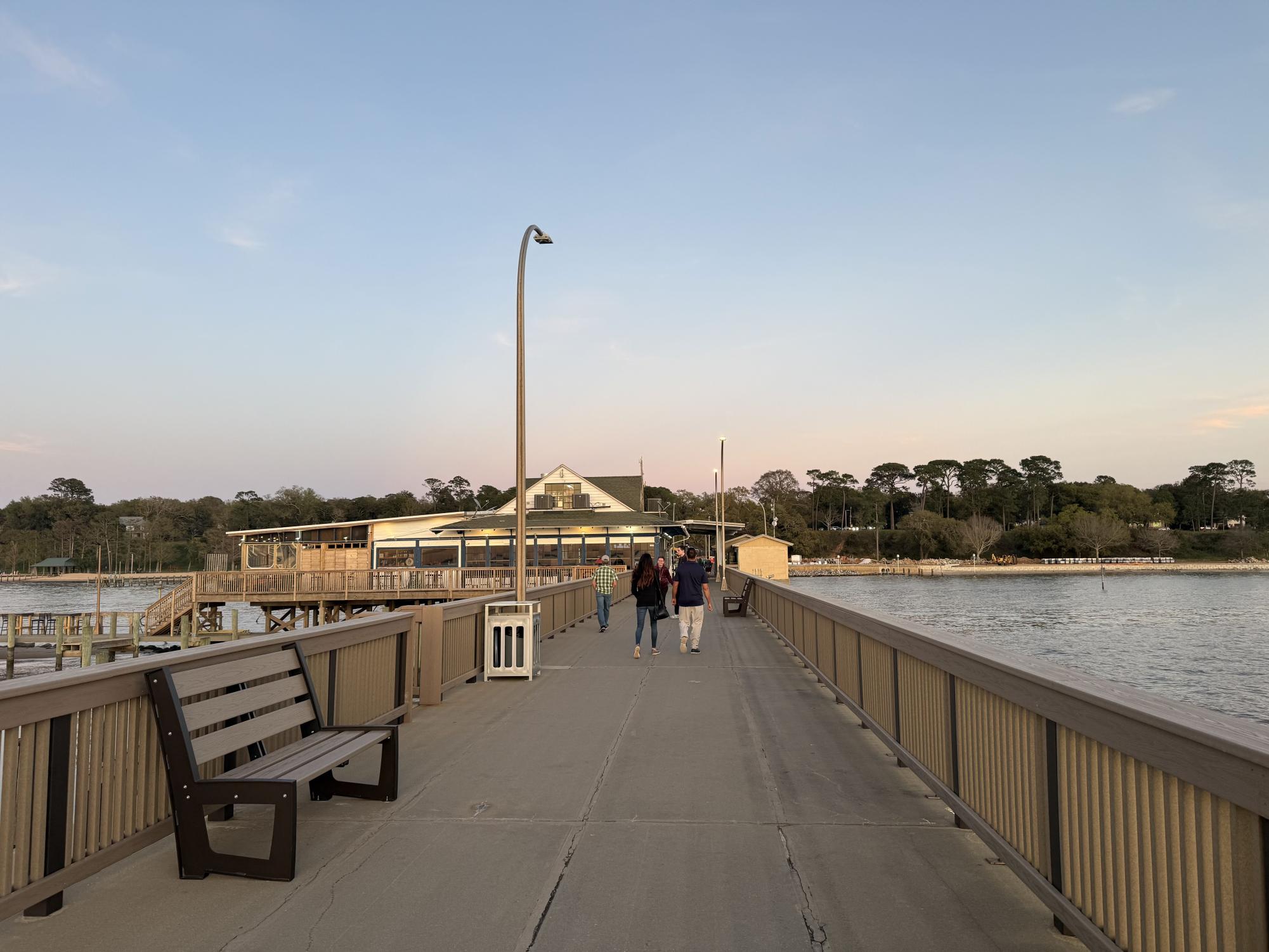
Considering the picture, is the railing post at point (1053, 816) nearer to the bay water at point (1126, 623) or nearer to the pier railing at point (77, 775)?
the bay water at point (1126, 623)

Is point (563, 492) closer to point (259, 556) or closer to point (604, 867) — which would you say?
point (259, 556)

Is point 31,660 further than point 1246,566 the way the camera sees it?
No

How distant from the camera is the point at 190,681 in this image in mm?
4324

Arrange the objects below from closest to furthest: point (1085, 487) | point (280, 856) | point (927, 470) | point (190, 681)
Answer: point (280, 856) < point (190, 681) < point (1085, 487) < point (927, 470)

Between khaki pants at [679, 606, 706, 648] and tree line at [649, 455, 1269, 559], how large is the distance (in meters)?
99.1

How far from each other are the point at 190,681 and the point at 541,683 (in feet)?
21.9

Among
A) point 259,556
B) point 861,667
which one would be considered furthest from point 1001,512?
point 861,667

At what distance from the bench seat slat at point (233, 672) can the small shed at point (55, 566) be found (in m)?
143

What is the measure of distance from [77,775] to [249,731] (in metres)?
0.94

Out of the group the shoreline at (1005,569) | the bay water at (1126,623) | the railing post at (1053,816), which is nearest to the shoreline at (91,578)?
the shoreline at (1005,569)

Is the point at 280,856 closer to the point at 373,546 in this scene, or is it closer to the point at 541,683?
the point at 541,683

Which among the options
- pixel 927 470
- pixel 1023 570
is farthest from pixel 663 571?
pixel 927 470

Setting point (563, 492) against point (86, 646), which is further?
point (563, 492)

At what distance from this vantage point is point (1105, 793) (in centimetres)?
303
